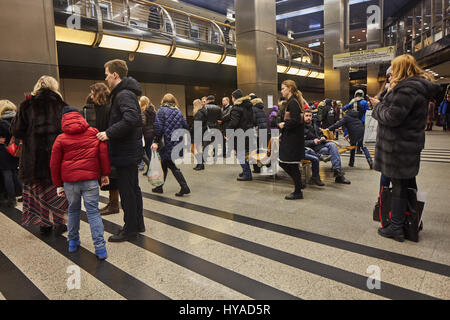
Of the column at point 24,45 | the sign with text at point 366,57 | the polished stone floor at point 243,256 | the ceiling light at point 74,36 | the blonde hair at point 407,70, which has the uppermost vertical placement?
the ceiling light at point 74,36

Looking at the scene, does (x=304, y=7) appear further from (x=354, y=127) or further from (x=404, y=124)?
(x=404, y=124)

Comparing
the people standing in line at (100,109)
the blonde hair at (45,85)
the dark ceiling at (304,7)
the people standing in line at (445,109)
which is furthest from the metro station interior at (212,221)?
the dark ceiling at (304,7)

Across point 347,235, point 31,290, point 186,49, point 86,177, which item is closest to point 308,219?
point 347,235

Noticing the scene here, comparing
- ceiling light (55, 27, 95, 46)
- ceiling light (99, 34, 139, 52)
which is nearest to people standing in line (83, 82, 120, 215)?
ceiling light (55, 27, 95, 46)

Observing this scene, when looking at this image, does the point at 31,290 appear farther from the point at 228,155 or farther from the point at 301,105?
the point at 228,155

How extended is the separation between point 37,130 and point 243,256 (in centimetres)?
255

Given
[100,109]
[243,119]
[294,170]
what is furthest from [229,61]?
[100,109]

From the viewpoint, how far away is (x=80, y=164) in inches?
109

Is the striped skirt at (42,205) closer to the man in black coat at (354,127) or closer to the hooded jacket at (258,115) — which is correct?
the hooded jacket at (258,115)

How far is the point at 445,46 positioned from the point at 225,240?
15.6m

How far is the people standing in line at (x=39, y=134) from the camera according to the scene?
3.38 meters

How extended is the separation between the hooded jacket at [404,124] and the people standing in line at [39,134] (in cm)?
342

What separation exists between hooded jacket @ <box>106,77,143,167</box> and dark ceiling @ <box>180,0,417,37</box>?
17.8m

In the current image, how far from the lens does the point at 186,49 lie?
1139cm
